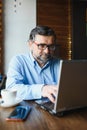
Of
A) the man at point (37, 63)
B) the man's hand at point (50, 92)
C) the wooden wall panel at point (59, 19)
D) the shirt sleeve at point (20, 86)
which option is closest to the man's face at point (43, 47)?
the man at point (37, 63)

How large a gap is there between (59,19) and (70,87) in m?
2.78

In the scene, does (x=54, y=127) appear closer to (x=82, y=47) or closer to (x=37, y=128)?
(x=37, y=128)

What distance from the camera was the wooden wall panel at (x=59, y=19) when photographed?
11.6 feet

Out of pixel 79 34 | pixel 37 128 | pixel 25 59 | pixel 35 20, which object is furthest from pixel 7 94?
pixel 79 34

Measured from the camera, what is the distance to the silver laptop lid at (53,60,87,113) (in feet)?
3.17

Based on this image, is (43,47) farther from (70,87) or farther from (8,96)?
(70,87)

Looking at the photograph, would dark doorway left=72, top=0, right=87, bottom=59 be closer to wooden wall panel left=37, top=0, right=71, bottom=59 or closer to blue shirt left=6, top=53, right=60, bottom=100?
wooden wall panel left=37, top=0, right=71, bottom=59

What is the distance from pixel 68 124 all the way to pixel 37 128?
0.15m

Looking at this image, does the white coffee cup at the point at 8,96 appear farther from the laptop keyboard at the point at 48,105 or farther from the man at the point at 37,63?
the man at the point at 37,63

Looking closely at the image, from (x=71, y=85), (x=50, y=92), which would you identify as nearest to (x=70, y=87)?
(x=71, y=85)

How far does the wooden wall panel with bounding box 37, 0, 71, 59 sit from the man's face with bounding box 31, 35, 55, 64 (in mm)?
1874

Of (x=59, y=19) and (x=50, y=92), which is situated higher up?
(x=59, y=19)

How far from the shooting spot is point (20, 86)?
1.41 metres

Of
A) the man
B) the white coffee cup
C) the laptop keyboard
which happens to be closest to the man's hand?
the laptop keyboard
